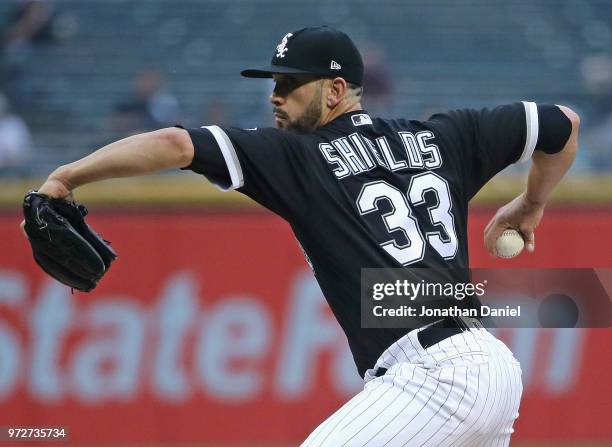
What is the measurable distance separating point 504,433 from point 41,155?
6.08m

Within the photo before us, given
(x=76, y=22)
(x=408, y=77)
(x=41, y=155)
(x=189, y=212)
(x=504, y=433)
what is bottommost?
(x=504, y=433)

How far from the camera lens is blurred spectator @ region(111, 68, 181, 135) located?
8.75 meters

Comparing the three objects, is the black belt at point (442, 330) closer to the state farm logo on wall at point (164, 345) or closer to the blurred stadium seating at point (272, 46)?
the state farm logo on wall at point (164, 345)

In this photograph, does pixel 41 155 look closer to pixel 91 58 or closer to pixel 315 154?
pixel 91 58

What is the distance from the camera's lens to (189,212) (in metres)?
6.67

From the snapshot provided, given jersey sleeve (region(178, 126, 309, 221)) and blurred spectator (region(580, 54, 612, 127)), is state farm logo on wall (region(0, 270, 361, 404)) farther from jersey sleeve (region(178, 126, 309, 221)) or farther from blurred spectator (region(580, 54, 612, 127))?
blurred spectator (region(580, 54, 612, 127))

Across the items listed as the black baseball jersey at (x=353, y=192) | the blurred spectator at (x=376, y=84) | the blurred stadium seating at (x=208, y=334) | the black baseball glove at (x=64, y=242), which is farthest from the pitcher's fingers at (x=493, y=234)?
the blurred spectator at (x=376, y=84)

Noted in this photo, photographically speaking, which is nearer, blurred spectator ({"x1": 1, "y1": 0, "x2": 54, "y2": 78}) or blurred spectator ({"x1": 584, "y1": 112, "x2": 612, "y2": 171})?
blurred spectator ({"x1": 584, "y1": 112, "x2": 612, "y2": 171})

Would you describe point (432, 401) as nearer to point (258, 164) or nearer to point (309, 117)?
point (258, 164)

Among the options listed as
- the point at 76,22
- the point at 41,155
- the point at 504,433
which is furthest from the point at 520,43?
the point at 504,433

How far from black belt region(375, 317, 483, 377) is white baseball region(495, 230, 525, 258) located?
23.8 inches

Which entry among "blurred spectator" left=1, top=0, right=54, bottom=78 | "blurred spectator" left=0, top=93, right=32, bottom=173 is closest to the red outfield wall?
"blurred spectator" left=0, top=93, right=32, bottom=173

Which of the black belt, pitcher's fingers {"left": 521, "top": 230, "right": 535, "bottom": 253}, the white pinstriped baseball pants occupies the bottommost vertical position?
the white pinstriped baseball pants

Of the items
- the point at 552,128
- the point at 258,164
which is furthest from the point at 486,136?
the point at 258,164
